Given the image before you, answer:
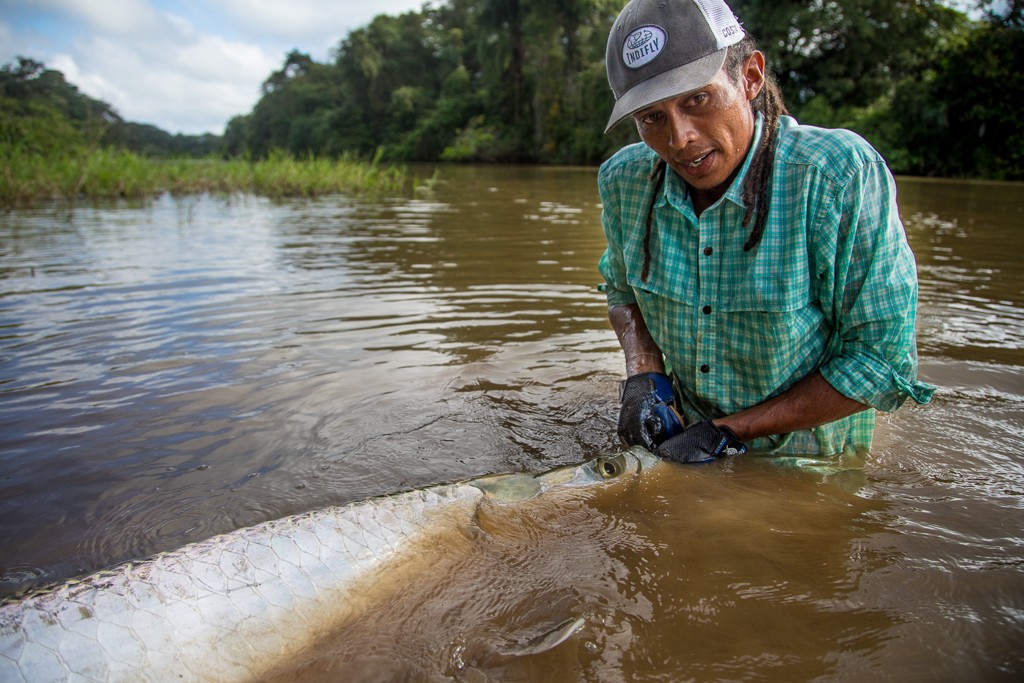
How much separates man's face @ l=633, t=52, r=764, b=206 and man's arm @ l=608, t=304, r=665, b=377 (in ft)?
2.02

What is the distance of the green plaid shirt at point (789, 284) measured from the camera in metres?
1.65

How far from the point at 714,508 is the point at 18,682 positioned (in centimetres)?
153

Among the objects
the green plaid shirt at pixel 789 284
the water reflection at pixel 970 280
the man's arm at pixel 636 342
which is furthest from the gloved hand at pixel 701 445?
the water reflection at pixel 970 280

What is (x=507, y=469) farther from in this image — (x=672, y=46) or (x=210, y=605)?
(x=672, y=46)

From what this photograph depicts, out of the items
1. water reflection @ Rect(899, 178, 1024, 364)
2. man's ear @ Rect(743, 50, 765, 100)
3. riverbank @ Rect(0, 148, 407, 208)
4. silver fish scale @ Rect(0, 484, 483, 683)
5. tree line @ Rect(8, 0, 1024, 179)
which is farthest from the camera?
Result: tree line @ Rect(8, 0, 1024, 179)

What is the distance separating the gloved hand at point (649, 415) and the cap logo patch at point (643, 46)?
0.91 m

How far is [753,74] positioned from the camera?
5.70 feet

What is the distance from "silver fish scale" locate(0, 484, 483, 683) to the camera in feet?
3.81

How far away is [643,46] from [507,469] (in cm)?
135

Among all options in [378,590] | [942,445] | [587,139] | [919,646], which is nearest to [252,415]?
[378,590]

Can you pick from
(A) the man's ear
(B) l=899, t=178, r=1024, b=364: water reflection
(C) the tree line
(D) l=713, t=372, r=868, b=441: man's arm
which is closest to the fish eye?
(D) l=713, t=372, r=868, b=441: man's arm

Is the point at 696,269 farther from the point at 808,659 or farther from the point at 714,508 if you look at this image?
the point at 808,659

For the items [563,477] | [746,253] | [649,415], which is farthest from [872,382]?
[563,477]

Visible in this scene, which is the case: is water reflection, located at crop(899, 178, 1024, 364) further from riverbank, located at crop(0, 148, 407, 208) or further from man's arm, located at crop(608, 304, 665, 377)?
riverbank, located at crop(0, 148, 407, 208)
